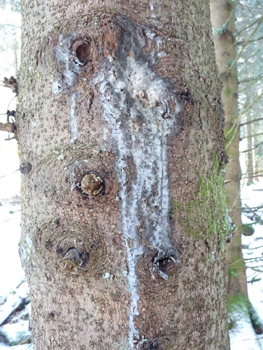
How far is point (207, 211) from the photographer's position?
0.75 metres

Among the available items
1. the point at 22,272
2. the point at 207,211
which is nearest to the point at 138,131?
the point at 207,211

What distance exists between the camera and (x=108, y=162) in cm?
63

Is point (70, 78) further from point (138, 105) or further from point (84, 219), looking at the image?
point (84, 219)

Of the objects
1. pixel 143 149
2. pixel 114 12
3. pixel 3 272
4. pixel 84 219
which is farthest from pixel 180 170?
pixel 3 272

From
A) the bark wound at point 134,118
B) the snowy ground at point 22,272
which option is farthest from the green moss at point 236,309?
the bark wound at point 134,118

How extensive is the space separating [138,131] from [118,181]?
0.13 m

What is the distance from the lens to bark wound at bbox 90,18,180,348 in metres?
0.63

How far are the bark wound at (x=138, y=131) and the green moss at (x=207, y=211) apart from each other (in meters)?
0.06

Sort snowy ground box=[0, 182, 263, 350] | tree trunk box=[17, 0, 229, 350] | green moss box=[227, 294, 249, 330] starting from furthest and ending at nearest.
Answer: green moss box=[227, 294, 249, 330] → snowy ground box=[0, 182, 263, 350] → tree trunk box=[17, 0, 229, 350]

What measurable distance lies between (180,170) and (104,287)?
13.1 inches

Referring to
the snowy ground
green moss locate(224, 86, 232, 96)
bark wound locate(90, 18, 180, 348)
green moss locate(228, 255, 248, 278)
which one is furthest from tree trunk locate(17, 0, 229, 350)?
green moss locate(224, 86, 232, 96)

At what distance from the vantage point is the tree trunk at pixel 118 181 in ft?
2.08

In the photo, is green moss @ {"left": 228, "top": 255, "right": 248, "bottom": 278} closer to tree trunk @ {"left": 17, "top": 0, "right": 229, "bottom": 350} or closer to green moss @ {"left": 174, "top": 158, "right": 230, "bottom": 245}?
green moss @ {"left": 174, "top": 158, "right": 230, "bottom": 245}

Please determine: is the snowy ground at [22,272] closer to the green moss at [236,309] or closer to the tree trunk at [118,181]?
the green moss at [236,309]
